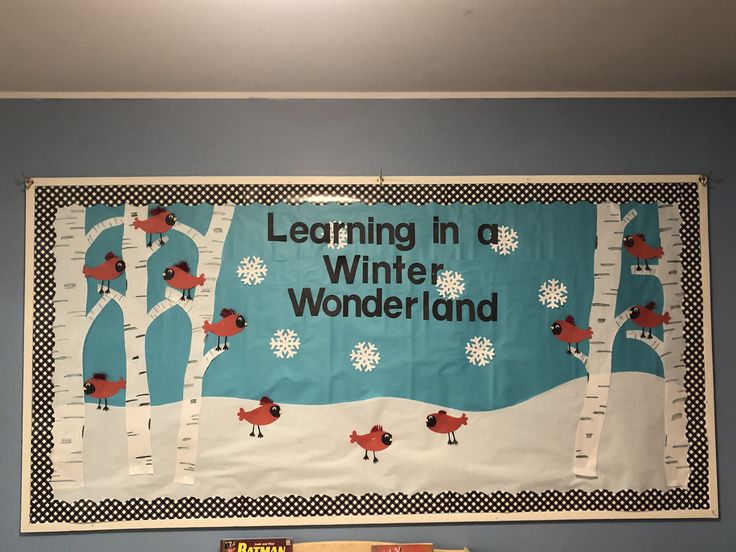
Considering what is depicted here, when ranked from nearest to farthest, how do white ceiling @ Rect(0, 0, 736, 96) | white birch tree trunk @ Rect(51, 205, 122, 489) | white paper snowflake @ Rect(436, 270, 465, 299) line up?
white ceiling @ Rect(0, 0, 736, 96), white birch tree trunk @ Rect(51, 205, 122, 489), white paper snowflake @ Rect(436, 270, 465, 299)

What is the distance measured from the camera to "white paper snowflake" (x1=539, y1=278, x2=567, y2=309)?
9.07 ft

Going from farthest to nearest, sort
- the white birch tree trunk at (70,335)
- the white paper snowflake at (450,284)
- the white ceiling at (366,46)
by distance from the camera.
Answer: the white paper snowflake at (450,284) → the white birch tree trunk at (70,335) → the white ceiling at (366,46)

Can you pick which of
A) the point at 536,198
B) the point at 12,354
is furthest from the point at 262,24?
the point at 12,354

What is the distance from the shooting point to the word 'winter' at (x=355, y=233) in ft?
9.07

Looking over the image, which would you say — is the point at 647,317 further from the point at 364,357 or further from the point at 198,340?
the point at 198,340

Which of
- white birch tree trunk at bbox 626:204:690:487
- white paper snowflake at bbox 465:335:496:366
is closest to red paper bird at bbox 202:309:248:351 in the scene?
white paper snowflake at bbox 465:335:496:366

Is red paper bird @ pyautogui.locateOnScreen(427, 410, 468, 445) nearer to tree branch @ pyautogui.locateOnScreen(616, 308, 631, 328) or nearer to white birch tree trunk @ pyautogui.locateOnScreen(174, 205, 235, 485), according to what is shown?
tree branch @ pyautogui.locateOnScreen(616, 308, 631, 328)

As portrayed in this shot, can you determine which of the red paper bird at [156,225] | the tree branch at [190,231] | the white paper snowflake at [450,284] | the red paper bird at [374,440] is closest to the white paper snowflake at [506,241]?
the white paper snowflake at [450,284]

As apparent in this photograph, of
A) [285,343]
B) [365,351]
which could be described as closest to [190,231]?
[285,343]

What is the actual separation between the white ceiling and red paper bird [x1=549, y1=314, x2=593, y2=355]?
925 millimetres

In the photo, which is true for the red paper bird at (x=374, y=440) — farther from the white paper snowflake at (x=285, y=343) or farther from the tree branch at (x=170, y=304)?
the tree branch at (x=170, y=304)

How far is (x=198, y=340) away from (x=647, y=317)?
1.75 m

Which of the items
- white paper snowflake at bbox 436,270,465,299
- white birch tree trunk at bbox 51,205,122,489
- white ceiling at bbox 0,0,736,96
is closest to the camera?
white ceiling at bbox 0,0,736,96

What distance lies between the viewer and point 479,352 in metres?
2.75
